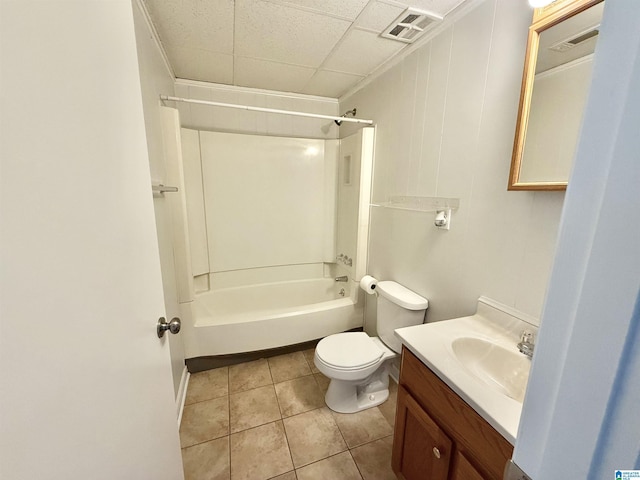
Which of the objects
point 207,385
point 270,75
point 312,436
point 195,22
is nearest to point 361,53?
point 270,75

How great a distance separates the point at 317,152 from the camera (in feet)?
9.08

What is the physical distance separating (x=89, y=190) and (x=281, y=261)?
7.82ft

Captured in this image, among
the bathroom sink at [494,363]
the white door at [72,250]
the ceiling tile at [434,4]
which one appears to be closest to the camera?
the white door at [72,250]

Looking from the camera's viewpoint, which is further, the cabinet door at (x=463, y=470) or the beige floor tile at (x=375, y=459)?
the beige floor tile at (x=375, y=459)

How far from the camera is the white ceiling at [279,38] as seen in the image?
1.33 metres

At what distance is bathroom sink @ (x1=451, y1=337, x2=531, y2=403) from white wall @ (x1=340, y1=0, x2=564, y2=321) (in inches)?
8.6

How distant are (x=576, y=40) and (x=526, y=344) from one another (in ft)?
3.71

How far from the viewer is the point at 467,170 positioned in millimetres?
1341

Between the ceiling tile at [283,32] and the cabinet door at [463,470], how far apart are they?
2.04m

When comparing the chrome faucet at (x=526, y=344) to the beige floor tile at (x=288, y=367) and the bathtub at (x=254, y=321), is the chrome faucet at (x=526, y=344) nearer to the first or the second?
the bathtub at (x=254, y=321)

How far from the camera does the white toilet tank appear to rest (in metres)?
1.60

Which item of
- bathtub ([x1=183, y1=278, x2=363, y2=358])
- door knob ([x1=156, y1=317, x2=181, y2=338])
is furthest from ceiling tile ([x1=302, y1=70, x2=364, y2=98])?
door knob ([x1=156, y1=317, x2=181, y2=338])

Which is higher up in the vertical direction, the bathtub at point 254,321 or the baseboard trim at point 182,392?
the bathtub at point 254,321

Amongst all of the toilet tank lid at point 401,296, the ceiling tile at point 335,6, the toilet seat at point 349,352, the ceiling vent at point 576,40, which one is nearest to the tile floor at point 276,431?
the toilet seat at point 349,352
